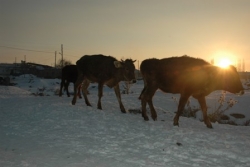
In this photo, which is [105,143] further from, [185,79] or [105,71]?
[105,71]

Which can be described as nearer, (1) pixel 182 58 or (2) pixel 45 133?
(2) pixel 45 133

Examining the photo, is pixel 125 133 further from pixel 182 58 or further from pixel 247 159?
pixel 182 58

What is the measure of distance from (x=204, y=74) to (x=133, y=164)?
454cm

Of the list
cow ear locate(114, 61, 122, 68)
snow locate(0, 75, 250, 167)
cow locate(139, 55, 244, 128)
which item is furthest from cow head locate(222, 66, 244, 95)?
cow ear locate(114, 61, 122, 68)

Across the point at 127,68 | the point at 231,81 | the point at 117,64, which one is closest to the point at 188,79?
the point at 231,81

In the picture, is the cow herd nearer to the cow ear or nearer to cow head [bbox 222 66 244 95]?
cow head [bbox 222 66 244 95]

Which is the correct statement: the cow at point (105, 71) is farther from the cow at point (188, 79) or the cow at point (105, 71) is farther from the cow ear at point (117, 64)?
the cow at point (188, 79)

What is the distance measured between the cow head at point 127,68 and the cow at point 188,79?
5.06 feet

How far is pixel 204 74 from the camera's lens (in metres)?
8.23

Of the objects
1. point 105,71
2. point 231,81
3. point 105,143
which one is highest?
point 105,71

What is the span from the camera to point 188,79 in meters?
8.18

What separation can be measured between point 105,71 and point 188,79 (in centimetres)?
383

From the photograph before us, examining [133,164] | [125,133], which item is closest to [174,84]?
[125,133]

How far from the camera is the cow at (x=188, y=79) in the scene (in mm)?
8109
